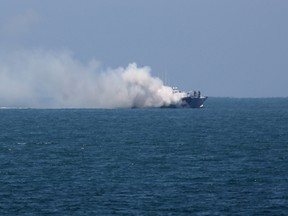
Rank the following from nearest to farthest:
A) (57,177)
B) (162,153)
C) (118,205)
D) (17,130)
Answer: (118,205) → (57,177) → (162,153) → (17,130)

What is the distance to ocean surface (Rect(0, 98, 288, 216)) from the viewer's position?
57.0 metres

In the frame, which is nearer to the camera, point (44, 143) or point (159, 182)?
point (159, 182)

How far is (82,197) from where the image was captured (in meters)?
60.1

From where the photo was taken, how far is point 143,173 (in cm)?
7294

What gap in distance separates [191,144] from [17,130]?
3629 centimetres

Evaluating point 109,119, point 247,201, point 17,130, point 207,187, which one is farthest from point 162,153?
→ point 109,119

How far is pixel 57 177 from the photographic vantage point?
70250 mm

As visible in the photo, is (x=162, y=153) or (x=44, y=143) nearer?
(x=162, y=153)

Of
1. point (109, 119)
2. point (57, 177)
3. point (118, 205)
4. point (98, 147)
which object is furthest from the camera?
point (109, 119)

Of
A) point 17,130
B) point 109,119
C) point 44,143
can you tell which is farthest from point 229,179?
point 109,119

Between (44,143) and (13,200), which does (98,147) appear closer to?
(44,143)

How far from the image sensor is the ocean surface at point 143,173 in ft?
187

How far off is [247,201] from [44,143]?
49481 millimetres

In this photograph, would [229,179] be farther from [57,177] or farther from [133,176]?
[57,177]
